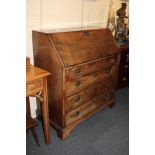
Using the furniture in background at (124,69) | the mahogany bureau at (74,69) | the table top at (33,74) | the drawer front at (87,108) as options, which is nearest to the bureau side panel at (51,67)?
the mahogany bureau at (74,69)

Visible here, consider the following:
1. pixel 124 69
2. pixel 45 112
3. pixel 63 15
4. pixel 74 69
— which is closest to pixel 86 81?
pixel 74 69

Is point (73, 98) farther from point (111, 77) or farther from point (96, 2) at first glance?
point (96, 2)

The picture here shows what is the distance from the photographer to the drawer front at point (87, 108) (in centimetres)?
208

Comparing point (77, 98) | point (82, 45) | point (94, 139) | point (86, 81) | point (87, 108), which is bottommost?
point (94, 139)

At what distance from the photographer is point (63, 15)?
Answer: 7.55 feet

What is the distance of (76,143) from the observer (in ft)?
6.75

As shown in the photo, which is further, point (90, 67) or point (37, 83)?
point (90, 67)

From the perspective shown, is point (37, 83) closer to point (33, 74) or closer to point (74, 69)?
point (33, 74)

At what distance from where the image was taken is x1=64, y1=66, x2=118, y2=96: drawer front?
76.1 inches

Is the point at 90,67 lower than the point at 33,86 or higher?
higher

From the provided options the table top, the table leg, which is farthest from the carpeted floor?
the table top

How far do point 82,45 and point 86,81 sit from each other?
397 mm
